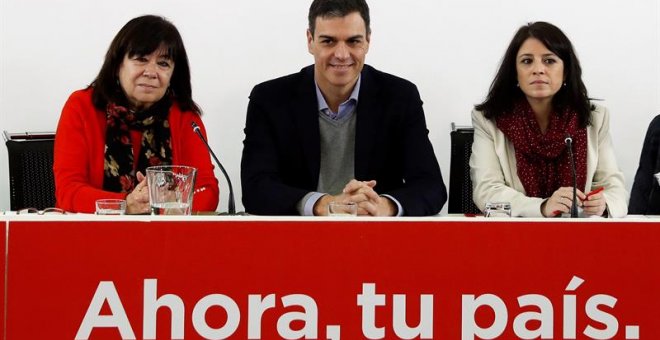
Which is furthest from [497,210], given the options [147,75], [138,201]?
[147,75]

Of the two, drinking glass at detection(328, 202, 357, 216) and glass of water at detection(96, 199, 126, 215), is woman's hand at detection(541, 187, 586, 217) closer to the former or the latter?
drinking glass at detection(328, 202, 357, 216)

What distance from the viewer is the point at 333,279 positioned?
1.45 m

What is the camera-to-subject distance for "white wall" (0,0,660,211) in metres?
3.12

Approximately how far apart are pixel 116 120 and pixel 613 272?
148cm

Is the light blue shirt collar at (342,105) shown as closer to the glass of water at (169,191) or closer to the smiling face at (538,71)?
the smiling face at (538,71)

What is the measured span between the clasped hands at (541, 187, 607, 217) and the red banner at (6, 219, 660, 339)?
0.62 m

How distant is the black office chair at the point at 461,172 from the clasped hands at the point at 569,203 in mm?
540

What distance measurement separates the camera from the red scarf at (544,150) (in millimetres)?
2559

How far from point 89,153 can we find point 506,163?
1.18 metres

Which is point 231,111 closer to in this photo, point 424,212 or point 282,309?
point 424,212

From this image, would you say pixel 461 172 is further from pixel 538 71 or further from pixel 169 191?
pixel 169 191

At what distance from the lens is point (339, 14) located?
2.30m

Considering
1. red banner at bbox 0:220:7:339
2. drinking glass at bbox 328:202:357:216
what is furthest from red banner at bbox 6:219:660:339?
drinking glass at bbox 328:202:357:216

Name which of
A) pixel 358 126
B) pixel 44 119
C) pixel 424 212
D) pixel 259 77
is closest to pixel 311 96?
pixel 358 126
